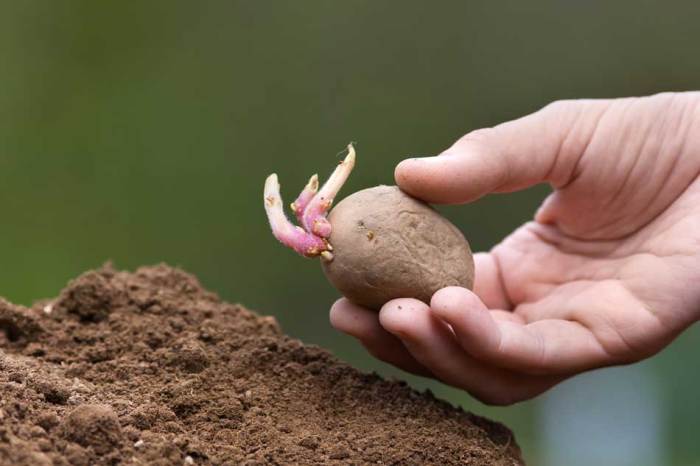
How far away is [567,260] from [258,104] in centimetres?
237

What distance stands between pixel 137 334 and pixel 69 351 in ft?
0.41

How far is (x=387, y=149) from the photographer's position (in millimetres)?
3842

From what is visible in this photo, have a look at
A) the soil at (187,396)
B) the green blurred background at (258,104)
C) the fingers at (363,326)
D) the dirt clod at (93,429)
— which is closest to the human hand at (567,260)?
the fingers at (363,326)

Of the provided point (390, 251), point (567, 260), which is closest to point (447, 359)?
point (390, 251)

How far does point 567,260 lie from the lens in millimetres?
1996

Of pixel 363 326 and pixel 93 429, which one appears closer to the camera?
pixel 93 429

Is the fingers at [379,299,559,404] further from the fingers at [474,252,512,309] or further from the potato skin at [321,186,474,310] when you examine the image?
the fingers at [474,252,512,309]

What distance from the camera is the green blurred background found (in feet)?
12.9

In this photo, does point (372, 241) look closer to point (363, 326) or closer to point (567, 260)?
point (363, 326)

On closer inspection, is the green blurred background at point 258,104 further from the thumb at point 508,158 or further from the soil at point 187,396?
the soil at point 187,396

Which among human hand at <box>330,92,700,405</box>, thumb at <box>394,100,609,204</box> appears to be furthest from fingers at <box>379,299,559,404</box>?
thumb at <box>394,100,609,204</box>

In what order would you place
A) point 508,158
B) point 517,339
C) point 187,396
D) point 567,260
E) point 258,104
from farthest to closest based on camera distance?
point 258,104, point 567,260, point 508,158, point 517,339, point 187,396

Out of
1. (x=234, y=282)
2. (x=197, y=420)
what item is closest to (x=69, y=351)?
(x=197, y=420)

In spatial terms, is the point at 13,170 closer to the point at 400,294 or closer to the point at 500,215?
the point at 500,215
